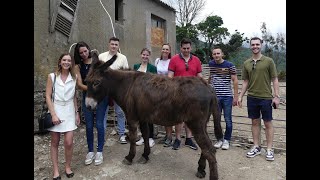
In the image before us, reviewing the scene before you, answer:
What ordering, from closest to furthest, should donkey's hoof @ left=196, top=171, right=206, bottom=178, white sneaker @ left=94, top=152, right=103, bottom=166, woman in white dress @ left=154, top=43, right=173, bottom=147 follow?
donkey's hoof @ left=196, top=171, right=206, bottom=178 < white sneaker @ left=94, top=152, right=103, bottom=166 < woman in white dress @ left=154, top=43, right=173, bottom=147

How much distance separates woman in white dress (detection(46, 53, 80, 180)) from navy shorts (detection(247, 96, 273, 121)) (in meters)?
3.17

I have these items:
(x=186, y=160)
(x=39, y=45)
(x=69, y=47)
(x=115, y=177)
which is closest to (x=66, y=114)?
(x=115, y=177)

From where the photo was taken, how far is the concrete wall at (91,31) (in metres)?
6.20

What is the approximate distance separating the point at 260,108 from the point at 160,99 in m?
1.96

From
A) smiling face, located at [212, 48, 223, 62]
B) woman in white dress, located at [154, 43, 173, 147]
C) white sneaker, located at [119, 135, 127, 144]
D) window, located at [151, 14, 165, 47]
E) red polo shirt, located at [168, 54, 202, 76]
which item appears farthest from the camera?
window, located at [151, 14, 165, 47]

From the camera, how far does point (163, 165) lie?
4.76 m

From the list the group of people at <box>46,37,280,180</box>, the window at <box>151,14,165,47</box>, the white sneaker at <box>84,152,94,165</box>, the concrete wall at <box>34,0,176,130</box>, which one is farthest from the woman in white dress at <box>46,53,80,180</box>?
the window at <box>151,14,165,47</box>

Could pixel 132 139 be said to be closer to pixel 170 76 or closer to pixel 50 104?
pixel 170 76

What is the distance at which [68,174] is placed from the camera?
428cm

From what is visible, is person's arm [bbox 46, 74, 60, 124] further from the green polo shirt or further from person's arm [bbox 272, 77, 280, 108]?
person's arm [bbox 272, 77, 280, 108]

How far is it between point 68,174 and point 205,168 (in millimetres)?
2316

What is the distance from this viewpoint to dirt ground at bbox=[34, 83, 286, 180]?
172 inches

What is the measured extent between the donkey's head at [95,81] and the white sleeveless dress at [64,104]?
32 centimetres
